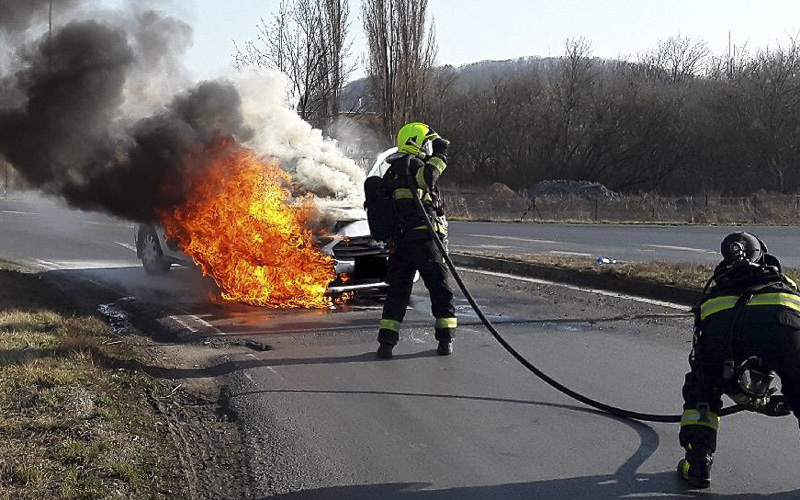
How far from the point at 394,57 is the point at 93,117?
23179 mm

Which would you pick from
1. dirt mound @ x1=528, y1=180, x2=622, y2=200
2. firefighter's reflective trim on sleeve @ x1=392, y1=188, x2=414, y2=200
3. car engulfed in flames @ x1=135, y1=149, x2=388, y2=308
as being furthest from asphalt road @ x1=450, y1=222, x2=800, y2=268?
dirt mound @ x1=528, y1=180, x2=622, y2=200

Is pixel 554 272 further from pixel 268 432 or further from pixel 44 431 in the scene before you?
pixel 44 431

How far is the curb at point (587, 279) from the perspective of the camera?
10.3 meters

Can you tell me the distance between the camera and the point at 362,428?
5332mm

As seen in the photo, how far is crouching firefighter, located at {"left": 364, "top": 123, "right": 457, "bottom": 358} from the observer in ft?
24.1

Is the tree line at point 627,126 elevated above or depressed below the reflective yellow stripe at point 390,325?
above

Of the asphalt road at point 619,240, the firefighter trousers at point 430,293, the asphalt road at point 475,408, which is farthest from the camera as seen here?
the asphalt road at point 619,240

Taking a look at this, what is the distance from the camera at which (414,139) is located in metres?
7.54

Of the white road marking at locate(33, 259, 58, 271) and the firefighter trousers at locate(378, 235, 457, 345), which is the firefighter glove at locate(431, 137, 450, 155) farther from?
the white road marking at locate(33, 259, 58, 271)

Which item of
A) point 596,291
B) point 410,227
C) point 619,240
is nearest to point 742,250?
point 410,227

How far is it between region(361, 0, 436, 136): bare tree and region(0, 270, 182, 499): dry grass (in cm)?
2494

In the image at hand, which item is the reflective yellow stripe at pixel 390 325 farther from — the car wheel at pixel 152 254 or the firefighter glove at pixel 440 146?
the car wheel at pixel 152 254

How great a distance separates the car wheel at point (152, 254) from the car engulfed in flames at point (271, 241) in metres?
2.18

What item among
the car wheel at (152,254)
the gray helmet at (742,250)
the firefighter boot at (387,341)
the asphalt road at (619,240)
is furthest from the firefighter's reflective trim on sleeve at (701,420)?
the asphalt road at (619,240)
